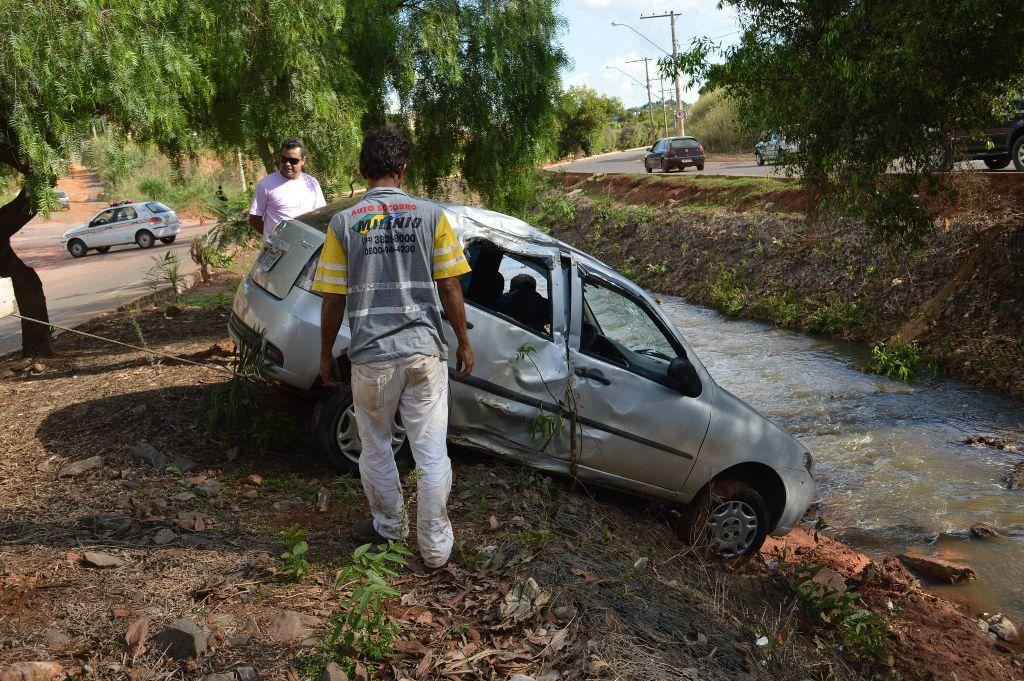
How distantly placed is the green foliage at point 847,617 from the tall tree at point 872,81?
5.84 metres

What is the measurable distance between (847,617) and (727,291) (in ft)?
43.1

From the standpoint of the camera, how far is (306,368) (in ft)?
17.4

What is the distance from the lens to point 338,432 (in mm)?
5359

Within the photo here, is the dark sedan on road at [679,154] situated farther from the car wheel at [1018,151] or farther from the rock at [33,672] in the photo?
the rock at [33,672]

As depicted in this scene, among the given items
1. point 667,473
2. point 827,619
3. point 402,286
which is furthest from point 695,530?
point 402,286

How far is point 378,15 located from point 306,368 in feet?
21.0

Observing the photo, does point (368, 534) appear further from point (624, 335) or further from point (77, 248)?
point (77, 248)

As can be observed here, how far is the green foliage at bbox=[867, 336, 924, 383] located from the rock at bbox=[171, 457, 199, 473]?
9780 millimetres

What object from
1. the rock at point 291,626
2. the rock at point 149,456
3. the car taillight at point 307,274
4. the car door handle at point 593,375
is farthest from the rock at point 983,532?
the rock at point 149,456

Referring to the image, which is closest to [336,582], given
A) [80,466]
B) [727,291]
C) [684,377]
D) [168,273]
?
[80,466]

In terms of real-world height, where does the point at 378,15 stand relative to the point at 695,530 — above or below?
above

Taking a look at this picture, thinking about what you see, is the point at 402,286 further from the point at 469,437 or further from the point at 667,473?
the point at 667,473

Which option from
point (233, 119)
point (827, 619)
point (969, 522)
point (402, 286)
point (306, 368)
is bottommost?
point (969, 522)

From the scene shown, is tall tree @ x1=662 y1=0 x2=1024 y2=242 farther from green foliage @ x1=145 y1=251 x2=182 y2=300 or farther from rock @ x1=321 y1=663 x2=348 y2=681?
rock @ x1=321 y1=663 x2=348 y2=681
